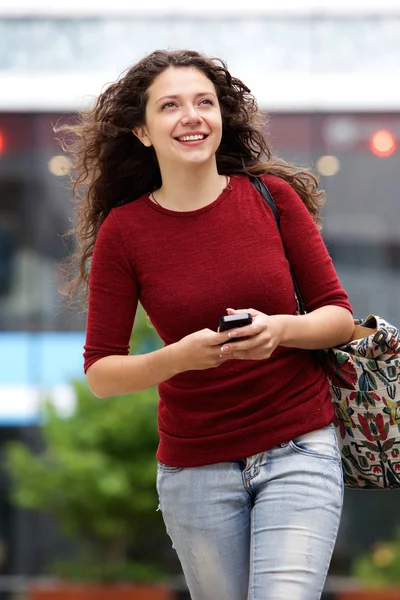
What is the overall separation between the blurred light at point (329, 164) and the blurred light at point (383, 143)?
0.41m

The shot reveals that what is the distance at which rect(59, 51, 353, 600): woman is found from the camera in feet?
9.18

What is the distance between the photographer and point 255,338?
2.63 meters

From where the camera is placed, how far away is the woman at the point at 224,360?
2797 mm

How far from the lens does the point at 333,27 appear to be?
1070cm

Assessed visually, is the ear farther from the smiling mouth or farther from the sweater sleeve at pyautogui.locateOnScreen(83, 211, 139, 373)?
the sweater sleeve at pyautogui.locateOnScreen(83, 211, 139, 373)

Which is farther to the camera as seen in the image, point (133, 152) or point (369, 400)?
point (133, 152)

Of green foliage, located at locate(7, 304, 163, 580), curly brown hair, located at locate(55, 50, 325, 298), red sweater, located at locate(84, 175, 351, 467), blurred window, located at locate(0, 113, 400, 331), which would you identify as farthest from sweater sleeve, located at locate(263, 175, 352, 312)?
blurred window, located at locate(0, 113, 400, 331)

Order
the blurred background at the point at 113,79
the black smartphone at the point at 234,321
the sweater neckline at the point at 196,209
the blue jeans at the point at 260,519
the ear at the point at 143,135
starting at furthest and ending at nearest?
the blurred background at the point at 113,79 → the ear at the point at 143,135 → the sweater neckline at the point at 196,209 → the blue jeans at the point at 260,519 → the black smartphone at the point at 234,321

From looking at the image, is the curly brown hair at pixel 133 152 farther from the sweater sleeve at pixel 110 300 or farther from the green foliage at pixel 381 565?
the green foliage at pixel 381 565

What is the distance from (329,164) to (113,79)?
7.74 ft

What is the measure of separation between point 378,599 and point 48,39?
251 inches

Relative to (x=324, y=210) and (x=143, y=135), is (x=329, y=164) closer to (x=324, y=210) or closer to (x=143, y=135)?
(x=324, y=210)

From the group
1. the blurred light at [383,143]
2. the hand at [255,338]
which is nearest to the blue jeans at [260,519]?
the hand at [255,338]

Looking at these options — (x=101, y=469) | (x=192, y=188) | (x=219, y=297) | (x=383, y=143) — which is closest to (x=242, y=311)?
(x=219, y=297)
